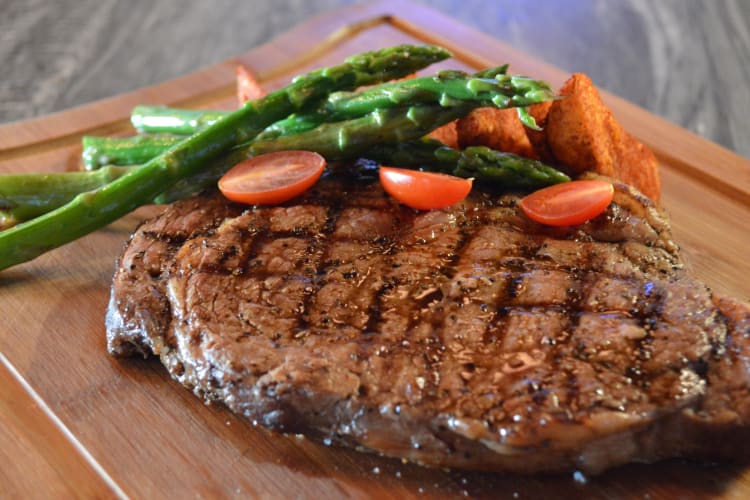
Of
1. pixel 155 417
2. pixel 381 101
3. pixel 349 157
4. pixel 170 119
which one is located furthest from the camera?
pixel 170 119

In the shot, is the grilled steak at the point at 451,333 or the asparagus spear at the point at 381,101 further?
the asparagus spear at the point at 381,101

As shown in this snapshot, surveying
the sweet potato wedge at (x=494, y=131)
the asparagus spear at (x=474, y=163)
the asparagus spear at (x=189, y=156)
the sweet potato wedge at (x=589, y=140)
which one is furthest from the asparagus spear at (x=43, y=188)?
the sweet potato wedge at (x=589, y=140)

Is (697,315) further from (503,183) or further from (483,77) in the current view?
(483,77)

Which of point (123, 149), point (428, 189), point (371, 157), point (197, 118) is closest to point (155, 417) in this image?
point (428, 189)

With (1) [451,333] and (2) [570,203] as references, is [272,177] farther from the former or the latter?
(2) [570,203]

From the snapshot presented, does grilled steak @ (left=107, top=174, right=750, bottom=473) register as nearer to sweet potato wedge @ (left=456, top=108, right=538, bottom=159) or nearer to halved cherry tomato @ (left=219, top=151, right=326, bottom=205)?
halved cherry tomato @ (left=219, top=151, right=326, bottom=205)

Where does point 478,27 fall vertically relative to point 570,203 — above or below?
below

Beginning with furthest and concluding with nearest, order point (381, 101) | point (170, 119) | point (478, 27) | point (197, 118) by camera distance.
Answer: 1. point (478, 27)
2. point (170, 119)
3. point (197, 118)
4. point (381, 101)

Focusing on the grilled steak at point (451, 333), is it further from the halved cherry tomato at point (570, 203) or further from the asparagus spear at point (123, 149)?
the asparagus spear at point (123, 149)
